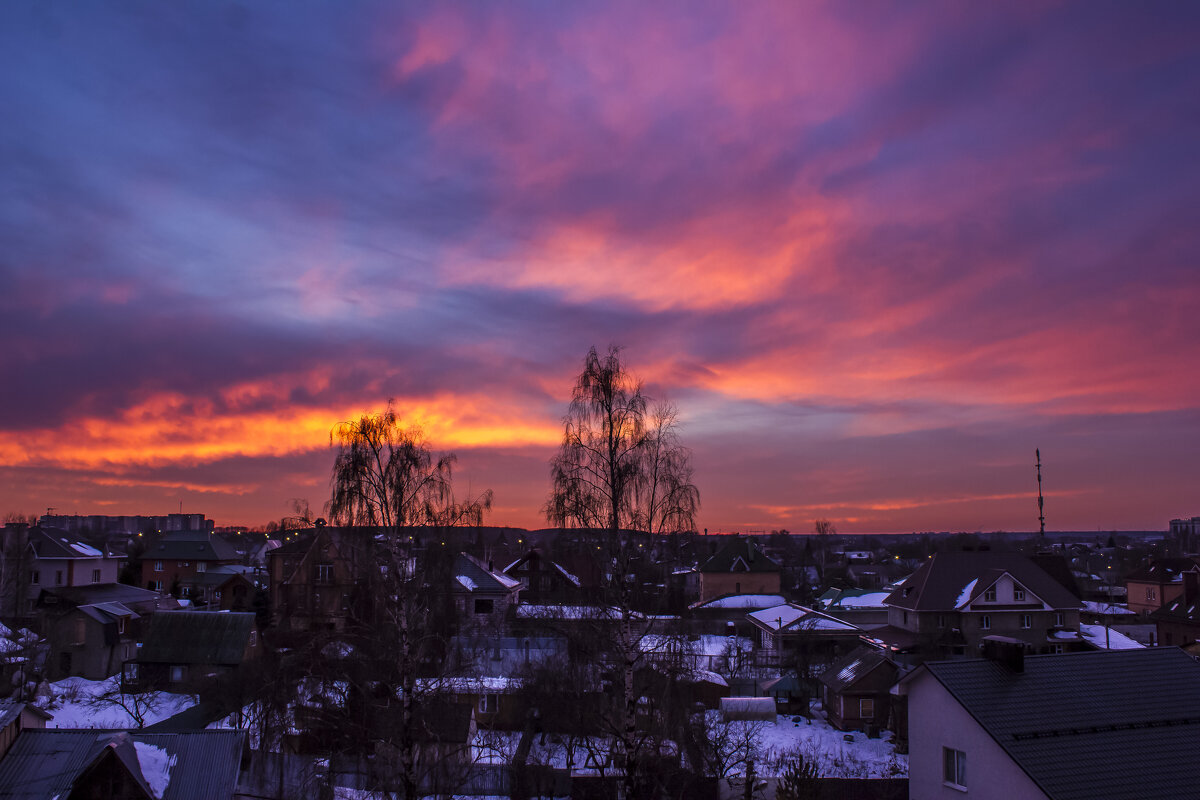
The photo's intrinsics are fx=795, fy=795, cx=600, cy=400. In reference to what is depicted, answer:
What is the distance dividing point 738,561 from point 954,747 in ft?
183

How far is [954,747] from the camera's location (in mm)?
19297

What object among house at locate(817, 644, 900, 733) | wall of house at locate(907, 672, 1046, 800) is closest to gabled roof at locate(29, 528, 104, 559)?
house at locate(817, 644, 900, 733)

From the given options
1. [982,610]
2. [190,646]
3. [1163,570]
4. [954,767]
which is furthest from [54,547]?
[1163,570]

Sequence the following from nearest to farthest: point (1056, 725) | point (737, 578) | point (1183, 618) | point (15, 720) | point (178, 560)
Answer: point (1056, 725) → point (15, 720) → point (1183, 618) → point (737, 578) → point (178, 560)

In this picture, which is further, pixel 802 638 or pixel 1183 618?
pixel 1183 618

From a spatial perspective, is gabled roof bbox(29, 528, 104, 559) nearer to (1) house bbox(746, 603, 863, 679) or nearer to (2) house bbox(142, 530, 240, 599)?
(2) house bbox(142, 530, 240, 599)

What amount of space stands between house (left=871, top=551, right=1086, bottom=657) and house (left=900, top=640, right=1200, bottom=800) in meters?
28.7

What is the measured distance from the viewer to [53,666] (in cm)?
4459

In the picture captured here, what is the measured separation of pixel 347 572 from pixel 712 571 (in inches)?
2030

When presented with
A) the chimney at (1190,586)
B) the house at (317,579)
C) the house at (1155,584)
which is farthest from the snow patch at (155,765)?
the house at (1155,584)

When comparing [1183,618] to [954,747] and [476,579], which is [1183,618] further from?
[476,579]

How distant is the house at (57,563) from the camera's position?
64.2 metres

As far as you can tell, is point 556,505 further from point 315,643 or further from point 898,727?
point 898,727

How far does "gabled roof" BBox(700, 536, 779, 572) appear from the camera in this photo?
74375mm
